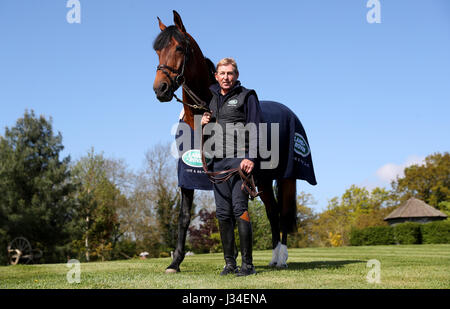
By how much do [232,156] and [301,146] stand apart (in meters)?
2.61

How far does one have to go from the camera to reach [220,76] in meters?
4.76

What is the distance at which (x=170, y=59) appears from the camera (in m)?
4.79

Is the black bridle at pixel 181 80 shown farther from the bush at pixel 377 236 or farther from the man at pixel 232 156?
the bush at pixel 377 236

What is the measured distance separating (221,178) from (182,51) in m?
1.58

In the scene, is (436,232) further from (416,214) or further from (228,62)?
(228,62)

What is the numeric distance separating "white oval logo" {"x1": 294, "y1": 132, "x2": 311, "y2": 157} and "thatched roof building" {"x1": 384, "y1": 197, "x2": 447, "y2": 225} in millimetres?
36630

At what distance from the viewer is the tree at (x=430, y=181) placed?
4670 centimetres

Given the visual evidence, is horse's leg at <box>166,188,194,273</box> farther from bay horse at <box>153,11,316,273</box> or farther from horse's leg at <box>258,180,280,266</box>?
horse's leg at <box>258,180,280,266</box>

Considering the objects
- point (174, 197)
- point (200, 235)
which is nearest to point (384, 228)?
point (200, 235)

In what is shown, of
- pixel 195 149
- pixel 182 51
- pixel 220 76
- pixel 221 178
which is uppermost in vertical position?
pixel 182 51

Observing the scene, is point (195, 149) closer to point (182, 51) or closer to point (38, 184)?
point (182, 51)

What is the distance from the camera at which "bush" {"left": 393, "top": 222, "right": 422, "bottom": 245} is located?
27.9 meters

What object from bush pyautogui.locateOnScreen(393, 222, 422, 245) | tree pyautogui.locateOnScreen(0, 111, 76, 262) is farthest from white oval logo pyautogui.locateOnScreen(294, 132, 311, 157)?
bush pyautogui.locateOnScreen(393, 222, 422, 245)

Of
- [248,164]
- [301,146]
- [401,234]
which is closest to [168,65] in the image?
[248,164]
